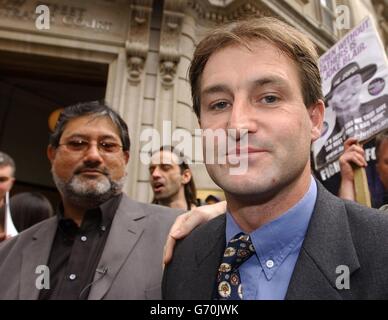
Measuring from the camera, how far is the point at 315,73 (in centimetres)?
129

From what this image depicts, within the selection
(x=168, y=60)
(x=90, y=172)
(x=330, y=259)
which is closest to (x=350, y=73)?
(x=330, y=259)


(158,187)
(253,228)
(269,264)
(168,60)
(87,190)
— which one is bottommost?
(269,264)

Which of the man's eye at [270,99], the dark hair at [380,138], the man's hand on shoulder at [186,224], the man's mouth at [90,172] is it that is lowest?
the man's hand on shoulder at [186,224]

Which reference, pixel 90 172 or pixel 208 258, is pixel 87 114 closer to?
pixel 90 172

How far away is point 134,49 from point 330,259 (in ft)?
16.0

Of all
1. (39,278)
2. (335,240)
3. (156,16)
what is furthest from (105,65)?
(335,240)

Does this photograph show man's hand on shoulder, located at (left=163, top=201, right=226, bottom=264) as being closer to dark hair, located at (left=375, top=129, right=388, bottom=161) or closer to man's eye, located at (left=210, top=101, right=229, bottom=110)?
man's eye, located at (left=210, top=101, right=229, bottom=110)

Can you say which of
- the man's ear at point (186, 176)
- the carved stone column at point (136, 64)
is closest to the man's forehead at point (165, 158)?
the man's ear at point (186, 176)

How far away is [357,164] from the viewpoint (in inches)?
73.6

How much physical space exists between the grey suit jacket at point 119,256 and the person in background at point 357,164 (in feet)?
3.20

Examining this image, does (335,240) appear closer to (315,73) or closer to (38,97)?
(315,73)

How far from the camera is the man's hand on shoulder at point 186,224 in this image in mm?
1447

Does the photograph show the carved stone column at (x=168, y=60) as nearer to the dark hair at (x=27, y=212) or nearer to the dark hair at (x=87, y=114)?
the dark hair at (x=27, y=212)

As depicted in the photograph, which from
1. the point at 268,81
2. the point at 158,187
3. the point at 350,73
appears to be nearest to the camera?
the point at 268,81
